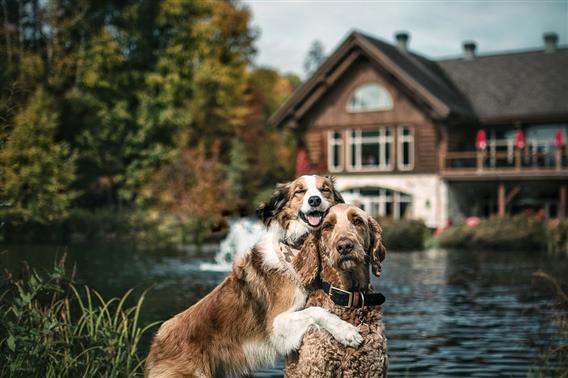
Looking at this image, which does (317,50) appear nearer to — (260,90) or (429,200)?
(260,90)

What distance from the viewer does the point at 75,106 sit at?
38.2m

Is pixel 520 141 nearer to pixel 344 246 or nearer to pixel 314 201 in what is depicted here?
pixel 314 201

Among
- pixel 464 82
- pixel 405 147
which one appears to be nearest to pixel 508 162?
pixel 405 147

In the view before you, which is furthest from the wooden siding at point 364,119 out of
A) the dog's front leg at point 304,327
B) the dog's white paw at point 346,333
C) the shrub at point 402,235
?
the dog's white paw at point 346,333

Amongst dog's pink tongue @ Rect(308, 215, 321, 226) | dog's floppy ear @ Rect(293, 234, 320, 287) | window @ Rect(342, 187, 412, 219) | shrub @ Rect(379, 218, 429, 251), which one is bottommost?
shrub @ Rect(379, 218, 429, 251)

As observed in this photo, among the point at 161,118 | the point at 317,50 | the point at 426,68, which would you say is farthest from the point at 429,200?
the point at 317,50

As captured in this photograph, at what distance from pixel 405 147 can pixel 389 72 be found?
12.3ft

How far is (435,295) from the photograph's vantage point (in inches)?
623

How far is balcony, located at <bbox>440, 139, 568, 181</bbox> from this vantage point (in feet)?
111

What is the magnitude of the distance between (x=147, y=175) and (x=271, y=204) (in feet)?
112

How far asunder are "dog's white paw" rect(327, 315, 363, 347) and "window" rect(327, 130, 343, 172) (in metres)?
34.7

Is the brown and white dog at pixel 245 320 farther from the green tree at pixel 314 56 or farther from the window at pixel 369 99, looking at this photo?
the green tree at pixel 314 56

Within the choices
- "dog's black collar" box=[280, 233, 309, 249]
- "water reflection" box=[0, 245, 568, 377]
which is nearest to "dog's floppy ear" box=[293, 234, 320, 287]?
"dog's black collar" box=[280, 233, 309, 249]

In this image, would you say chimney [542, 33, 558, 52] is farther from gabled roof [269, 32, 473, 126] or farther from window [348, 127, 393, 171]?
window [348, 127, 393, 171]
